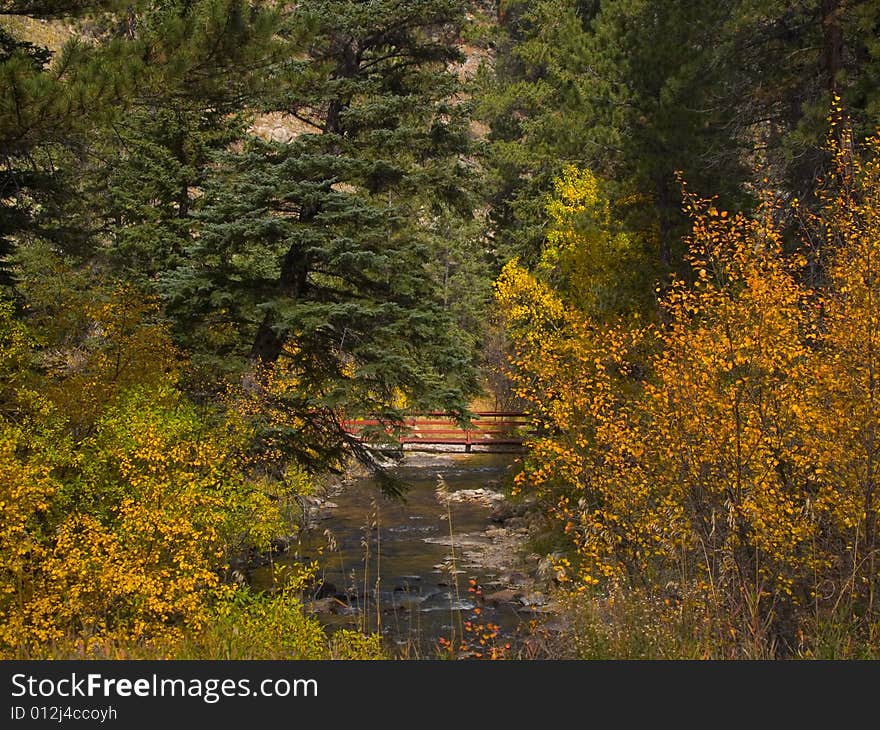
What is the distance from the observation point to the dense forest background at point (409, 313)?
7.24 meters

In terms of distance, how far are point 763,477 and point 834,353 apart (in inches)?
50.5

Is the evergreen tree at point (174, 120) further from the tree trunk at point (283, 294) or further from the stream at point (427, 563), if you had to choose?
the stream at point (427, 563)

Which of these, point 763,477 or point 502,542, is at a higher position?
point 763,477

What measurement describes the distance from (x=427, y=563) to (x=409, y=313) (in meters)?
7.20

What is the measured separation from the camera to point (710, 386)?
25.5ft

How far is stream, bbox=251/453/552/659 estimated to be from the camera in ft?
46.1

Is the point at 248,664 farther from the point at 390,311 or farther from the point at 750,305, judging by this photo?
the point at 390,311

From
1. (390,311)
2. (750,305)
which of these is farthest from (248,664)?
(390,311)

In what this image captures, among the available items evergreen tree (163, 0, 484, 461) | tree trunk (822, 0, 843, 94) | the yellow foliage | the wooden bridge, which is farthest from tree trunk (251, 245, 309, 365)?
tree trunk (822, 0, 843, 94)

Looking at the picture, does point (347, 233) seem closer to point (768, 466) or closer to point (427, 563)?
point (427, 563)

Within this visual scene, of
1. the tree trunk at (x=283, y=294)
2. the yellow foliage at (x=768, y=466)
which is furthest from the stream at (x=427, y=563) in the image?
the tree trunk at (x=283, y=294)

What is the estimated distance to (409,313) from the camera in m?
14.9

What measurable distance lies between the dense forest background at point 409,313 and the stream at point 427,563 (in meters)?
1.33

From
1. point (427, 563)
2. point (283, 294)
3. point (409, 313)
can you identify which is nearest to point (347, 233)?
point (283, 294)
